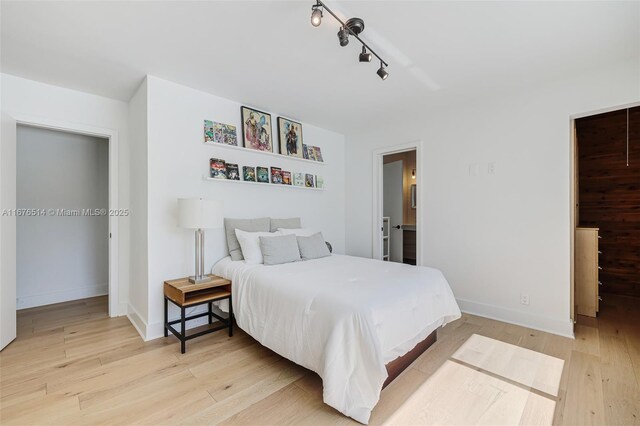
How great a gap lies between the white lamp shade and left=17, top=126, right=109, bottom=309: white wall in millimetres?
2369

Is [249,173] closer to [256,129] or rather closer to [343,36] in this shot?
[256,129]

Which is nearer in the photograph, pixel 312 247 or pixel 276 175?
pixel 312 247

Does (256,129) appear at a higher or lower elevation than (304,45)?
lower

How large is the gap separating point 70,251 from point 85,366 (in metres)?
2.34

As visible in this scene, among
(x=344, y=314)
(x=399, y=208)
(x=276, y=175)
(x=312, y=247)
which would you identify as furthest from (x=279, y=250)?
(x=399, y=208)

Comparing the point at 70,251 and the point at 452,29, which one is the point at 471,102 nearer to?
the point at 452,29

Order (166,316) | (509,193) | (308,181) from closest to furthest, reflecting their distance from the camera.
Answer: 1. (166,316)
2. (509,193)
3. (308,181)

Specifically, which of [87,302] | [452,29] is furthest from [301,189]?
[87,302]

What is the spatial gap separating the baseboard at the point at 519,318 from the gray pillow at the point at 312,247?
5.90ft

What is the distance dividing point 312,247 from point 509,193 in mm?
2262

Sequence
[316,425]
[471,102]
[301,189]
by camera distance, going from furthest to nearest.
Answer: [301,189] → [471,102] → [316,425]

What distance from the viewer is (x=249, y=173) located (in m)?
3.47

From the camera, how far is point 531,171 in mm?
2986

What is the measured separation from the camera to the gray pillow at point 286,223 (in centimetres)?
358
